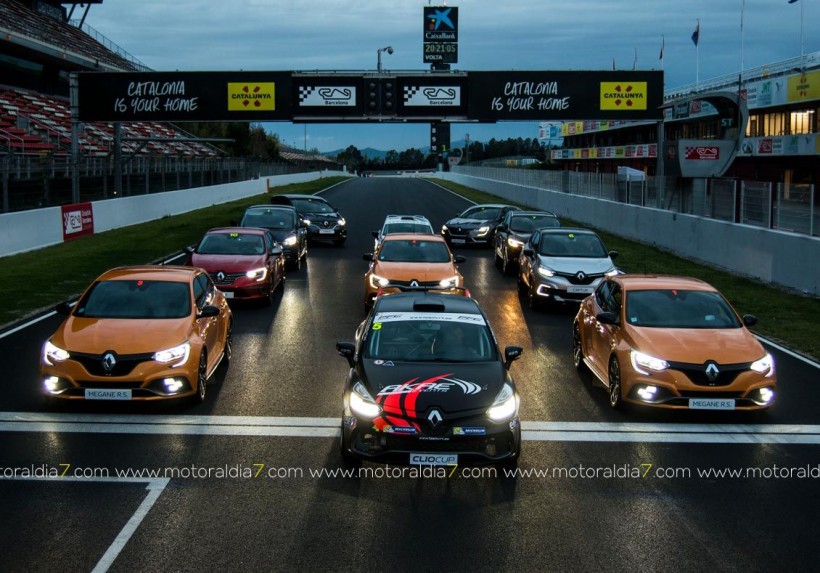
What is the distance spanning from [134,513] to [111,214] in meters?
30.0

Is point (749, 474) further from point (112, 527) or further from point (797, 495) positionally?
point (112, 527)

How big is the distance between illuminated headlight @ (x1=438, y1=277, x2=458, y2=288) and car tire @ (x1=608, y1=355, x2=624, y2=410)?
6283mm

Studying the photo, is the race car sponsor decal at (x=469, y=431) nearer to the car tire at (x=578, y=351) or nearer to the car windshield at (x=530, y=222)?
the car tire at (x=578, y=351)

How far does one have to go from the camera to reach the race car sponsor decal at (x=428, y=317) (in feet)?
32.8

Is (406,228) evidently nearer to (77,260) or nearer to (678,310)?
(77,260)

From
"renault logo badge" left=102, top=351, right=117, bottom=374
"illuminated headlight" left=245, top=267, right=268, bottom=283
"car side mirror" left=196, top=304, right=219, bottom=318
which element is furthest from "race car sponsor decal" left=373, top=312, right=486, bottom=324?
"illuminated headlight" left=245, top=267, right=268, bottom=283

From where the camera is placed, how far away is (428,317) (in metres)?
10.0

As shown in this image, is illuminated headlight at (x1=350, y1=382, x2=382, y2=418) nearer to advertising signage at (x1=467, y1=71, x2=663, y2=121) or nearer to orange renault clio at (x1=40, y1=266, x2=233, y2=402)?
orange renault clio at (x1=40, y1=266, x2=233, y2=402)

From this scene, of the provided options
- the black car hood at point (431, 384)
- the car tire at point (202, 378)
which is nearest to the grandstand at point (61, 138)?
the car tire at point (202, 378)

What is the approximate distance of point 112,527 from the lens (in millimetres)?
7285

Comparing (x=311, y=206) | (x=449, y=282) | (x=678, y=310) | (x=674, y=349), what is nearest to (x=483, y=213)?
(x=311, y=206)

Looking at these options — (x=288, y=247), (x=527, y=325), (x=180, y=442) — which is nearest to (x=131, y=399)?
(x=180, y=442)

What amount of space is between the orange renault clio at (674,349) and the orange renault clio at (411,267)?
4.67m

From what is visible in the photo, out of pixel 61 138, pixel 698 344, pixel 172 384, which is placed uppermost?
pixel 61 138
